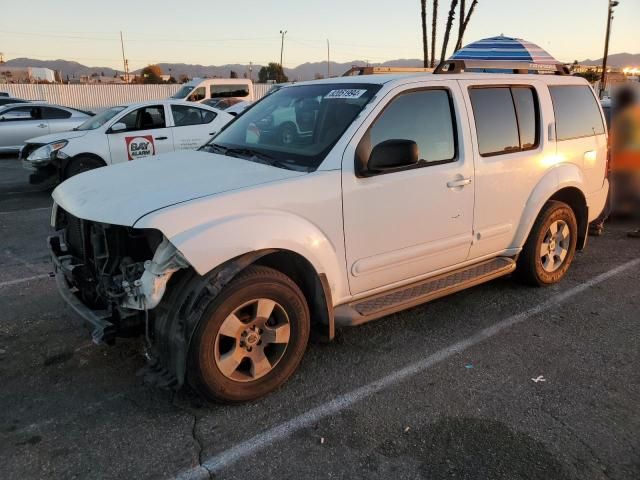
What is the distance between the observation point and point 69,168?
9.43 meters

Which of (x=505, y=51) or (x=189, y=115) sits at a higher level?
(x=505, y=51)

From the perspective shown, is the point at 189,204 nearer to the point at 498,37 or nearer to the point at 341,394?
the point at 341,394

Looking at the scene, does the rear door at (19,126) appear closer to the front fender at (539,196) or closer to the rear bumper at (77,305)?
the rear bumper at (77,305)

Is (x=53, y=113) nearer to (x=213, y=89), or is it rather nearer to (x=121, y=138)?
(x=213, y=89)

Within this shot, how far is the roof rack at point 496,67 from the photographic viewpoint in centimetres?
434

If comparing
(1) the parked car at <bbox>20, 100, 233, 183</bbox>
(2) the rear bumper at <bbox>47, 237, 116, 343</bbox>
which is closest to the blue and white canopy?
(1) the parked car at <bbox>20, 100, 233, 183</bbox>

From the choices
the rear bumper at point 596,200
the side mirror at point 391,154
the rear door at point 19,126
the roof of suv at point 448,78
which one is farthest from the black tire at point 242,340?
the rear door at point 19,126

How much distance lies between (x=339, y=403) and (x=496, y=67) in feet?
10.4

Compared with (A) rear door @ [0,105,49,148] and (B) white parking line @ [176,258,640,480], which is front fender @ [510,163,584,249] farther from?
(A) rear door @ [0,105,49,148]

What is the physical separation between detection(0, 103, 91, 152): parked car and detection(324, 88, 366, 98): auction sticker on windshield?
12963 millimetres

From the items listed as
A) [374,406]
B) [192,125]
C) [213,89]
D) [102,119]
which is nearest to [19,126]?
[102,119]

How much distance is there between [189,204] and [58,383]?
5.06 feet

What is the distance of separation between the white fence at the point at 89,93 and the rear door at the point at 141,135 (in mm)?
19135

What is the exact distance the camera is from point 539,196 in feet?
15.4
